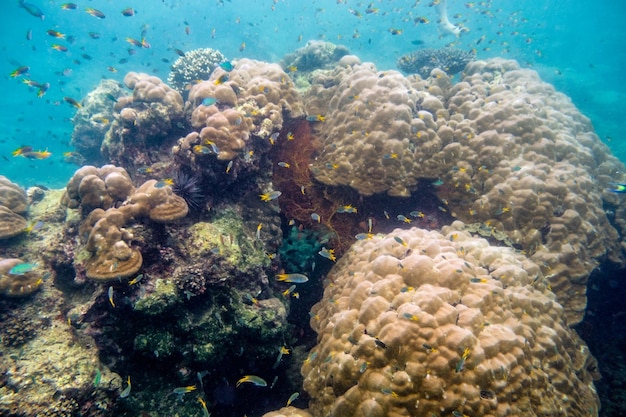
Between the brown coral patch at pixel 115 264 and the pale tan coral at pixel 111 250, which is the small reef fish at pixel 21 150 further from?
the brown coral patch at pixel 115 264

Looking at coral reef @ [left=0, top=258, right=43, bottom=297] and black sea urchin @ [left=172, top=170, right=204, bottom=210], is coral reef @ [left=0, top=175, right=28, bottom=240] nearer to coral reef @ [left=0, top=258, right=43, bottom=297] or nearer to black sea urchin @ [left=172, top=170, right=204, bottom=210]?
coral reef @ [left=0, top=258, right=43, bottom=297]

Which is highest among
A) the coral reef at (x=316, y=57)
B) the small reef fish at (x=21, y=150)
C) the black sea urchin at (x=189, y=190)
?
the coral reef at (x=316, y=57)

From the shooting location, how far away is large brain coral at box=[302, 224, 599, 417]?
3.32 meters

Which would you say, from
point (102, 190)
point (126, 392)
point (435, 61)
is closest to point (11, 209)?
point (102, 190)

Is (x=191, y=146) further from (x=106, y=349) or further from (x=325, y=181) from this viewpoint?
(x=106, y=349)

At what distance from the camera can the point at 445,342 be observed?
3.44 m

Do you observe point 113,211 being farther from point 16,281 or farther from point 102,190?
point 16,281

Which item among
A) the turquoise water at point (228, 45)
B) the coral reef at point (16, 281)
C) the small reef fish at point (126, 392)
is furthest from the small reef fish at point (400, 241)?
the turquoise water at point (228, 45)

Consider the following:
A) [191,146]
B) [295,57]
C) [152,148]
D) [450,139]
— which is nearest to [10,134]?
[295,57]

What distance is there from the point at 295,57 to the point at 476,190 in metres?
11.7

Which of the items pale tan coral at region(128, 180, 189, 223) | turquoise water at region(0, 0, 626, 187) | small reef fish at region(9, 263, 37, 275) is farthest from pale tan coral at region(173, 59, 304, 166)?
turquoise water at region(0, 0, 626, 187)

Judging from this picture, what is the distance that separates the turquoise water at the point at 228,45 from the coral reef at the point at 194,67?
19.1m

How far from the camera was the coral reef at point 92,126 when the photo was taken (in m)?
13.0

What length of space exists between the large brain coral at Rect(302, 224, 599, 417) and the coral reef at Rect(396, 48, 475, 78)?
35.3 feet
